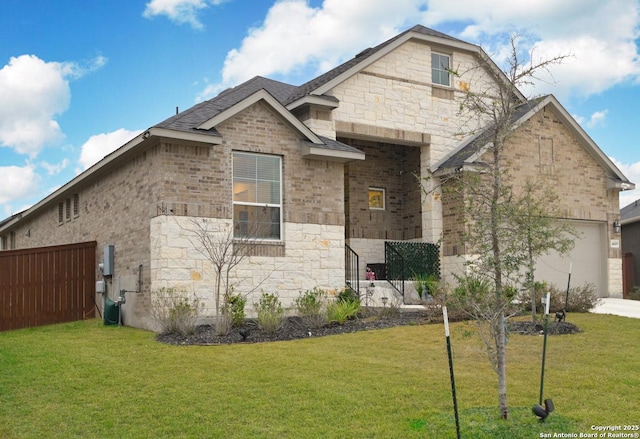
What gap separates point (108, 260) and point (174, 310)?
147 inches

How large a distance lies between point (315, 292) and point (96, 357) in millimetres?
6302

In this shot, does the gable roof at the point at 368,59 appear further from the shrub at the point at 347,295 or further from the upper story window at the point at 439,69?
the shrub at the point at 347,295

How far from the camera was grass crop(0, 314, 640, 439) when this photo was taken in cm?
744

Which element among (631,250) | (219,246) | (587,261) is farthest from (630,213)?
(219,246)

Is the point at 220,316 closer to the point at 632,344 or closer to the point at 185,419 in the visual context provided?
the point at 185,419

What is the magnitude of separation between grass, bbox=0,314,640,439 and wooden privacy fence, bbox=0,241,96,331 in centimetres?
441

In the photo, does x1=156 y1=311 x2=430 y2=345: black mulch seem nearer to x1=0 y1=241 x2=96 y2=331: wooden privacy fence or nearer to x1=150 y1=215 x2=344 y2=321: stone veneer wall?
x1=150 y1=215 x2=344 y2=321: stone veneer wall

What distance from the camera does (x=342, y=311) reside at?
48.6ft

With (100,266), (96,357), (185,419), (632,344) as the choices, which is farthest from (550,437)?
(100,266)

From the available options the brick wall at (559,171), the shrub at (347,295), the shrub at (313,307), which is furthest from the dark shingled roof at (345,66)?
the shrub at (313,307)

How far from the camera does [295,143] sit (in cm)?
1680

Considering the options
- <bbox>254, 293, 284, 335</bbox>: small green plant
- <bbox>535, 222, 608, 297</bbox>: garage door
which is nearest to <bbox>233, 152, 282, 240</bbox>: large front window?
<bbox>254, 293, 284, 335</bbox>: small green plant

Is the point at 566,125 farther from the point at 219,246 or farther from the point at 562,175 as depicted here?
the point at 219,246

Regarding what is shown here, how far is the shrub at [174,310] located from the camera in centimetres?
1374
